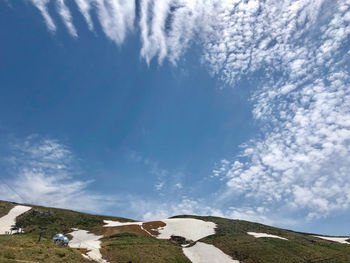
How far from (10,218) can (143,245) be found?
53.9 meters

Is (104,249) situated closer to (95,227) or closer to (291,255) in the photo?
(95,227)

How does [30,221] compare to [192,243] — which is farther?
[30,221]

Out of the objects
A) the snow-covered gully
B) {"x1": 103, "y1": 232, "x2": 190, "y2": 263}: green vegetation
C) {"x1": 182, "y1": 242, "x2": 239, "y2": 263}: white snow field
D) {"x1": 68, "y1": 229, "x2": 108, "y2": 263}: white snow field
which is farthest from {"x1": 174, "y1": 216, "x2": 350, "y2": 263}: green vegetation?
{"x1": 68, "y1": 229, "x2": 108, "y2": 263}: white snow field

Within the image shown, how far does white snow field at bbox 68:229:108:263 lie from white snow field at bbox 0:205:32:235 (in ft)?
64.0

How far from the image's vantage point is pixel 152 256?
50844 mm

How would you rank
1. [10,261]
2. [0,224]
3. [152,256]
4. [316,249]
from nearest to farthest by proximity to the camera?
[10,261] → [152,256] → [316,249] → [0,224]

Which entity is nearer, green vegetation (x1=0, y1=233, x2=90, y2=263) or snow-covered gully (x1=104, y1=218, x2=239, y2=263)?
green vegetation (x1=0, y1=233, x2=90, y2=263)

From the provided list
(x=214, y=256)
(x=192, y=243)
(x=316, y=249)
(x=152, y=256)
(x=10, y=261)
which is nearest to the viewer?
(x=10, y=261)

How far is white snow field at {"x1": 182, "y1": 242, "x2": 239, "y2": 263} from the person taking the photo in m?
53.5

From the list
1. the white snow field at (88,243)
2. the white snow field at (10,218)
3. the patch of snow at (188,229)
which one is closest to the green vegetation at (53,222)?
the white snow field at (10,218)

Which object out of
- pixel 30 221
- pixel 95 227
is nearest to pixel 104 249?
pixel 95 227

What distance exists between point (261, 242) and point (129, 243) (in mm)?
35021

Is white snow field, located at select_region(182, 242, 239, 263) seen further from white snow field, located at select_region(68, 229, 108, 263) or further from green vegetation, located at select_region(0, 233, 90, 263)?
green vegetation, located at select_region(0, 233, 90, 263)

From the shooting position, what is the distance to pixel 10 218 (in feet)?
272
